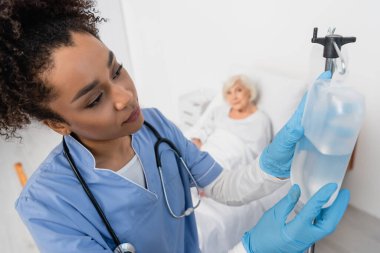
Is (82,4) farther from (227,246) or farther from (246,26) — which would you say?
(246,26)

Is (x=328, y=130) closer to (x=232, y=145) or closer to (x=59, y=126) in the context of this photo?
(x=59, y=126)

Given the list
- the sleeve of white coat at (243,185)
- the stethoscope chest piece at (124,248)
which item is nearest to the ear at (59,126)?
the stethoscope chest piece at (124,248)

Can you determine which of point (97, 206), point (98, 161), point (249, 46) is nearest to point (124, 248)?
point (97, 206)

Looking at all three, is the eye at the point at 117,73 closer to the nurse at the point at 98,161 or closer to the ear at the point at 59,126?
the nurse at the point at 98,161

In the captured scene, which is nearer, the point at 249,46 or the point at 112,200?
the point at 112,200

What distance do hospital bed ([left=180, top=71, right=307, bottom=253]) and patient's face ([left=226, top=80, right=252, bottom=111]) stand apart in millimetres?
74

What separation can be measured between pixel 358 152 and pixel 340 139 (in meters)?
1.03

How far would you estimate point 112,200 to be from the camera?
70 cm

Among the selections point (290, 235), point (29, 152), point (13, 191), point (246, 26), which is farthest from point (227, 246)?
point (29, 152)

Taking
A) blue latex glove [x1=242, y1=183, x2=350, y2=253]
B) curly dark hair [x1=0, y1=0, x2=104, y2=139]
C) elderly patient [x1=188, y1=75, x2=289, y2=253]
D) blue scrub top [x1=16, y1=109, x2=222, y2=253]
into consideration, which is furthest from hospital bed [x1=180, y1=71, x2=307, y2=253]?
curly dark hair [x1=0, y1=0, x2=104, y2=139]

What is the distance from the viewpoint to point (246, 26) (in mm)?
1671

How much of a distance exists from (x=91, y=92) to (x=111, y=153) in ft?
0.74

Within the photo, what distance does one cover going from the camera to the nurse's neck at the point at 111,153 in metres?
0.73

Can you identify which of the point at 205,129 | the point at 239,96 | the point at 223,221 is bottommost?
the point at 223,221
